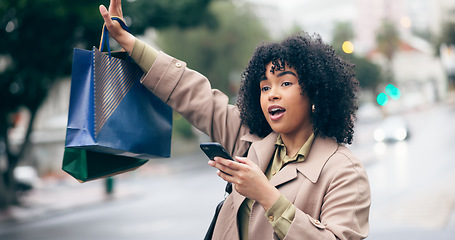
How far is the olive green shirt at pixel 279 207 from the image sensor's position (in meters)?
1.79

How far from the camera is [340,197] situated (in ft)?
6.30

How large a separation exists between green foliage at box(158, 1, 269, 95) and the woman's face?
2725 cm

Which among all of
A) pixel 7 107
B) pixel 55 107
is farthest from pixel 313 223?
pixel 55 107

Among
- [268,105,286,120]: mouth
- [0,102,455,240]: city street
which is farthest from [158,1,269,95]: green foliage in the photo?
[268,105,286,120]: mouth

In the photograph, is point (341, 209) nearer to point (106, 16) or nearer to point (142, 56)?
point (142, 56)

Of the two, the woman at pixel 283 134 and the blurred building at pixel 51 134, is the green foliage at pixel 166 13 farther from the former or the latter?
the woman at pixel 283 134

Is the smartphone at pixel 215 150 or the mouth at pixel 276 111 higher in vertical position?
the mouth at pixel 276 111

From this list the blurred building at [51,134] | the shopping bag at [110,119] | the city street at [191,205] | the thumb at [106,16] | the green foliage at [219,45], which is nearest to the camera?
the shopping bag at [110,119]

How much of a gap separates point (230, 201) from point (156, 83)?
1.98 feet

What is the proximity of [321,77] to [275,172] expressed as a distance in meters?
0.41

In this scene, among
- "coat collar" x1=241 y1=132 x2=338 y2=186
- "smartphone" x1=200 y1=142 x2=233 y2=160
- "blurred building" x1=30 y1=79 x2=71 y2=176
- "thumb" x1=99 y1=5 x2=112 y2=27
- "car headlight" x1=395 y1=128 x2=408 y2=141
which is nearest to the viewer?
"smartphone" x1=200 y1=142 x2=233 y2=160

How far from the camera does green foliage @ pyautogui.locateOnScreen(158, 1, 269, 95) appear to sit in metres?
29.7

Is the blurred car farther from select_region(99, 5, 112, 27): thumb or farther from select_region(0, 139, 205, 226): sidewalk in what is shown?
select_region(99, 5, 112, 27): thumb

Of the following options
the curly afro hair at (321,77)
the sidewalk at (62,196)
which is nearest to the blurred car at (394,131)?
the sidewalk at (62,196)
